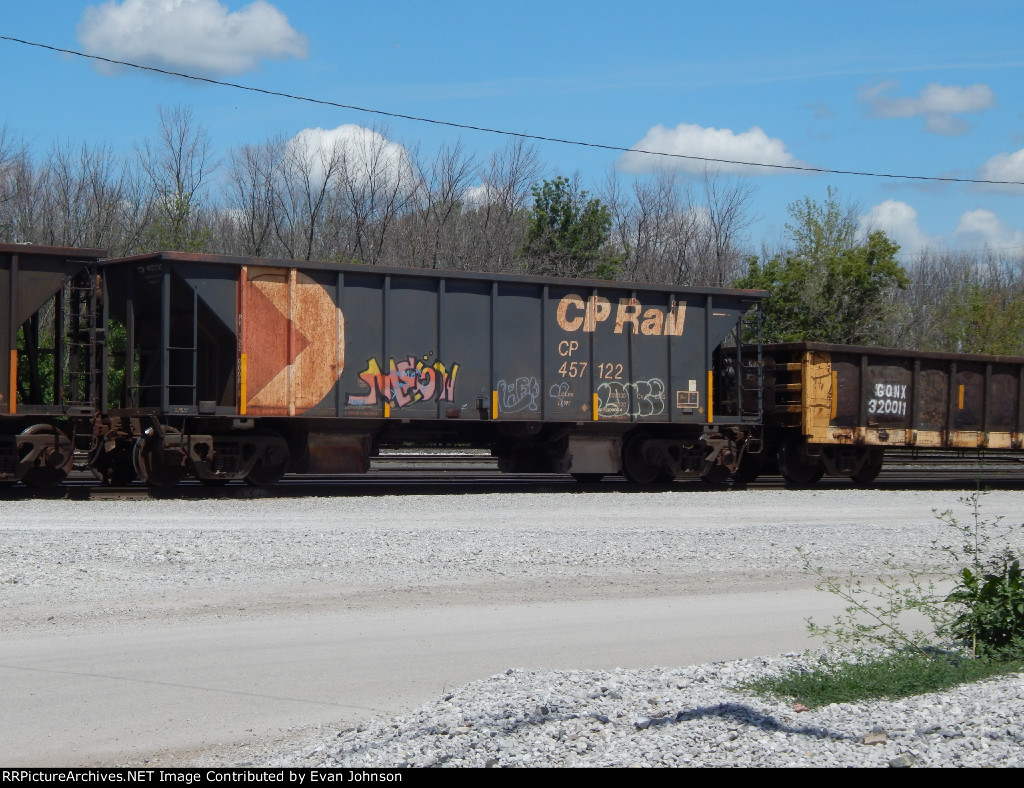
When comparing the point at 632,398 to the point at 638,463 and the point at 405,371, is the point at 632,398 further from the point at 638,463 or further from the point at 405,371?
the point at 405,371

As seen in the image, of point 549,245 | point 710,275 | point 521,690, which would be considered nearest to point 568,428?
point 521,690

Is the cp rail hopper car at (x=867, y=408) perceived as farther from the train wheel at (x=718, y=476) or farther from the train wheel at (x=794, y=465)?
the train wheel at (x=718, y=476)

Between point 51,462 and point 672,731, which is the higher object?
point 51,462

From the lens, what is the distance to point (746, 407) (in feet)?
71.1

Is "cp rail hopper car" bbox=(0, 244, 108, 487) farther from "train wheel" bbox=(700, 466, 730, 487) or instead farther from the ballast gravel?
Answer: "train wheel" bbox=(700, 466, 730, 487)

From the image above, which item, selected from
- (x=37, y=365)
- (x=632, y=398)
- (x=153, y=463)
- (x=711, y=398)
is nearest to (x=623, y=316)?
(x=632, y=398)

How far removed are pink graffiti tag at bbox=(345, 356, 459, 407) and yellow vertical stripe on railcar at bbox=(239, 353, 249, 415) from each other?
1709 millimetres

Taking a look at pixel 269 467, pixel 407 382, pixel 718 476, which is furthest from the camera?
pixel 718 476

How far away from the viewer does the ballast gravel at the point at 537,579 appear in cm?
482

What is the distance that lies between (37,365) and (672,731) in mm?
15077

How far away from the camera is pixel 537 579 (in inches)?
411

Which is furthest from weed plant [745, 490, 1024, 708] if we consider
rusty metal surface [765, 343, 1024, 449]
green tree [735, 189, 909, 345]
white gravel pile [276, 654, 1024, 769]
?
green tree [735, 189, 909, 345]
